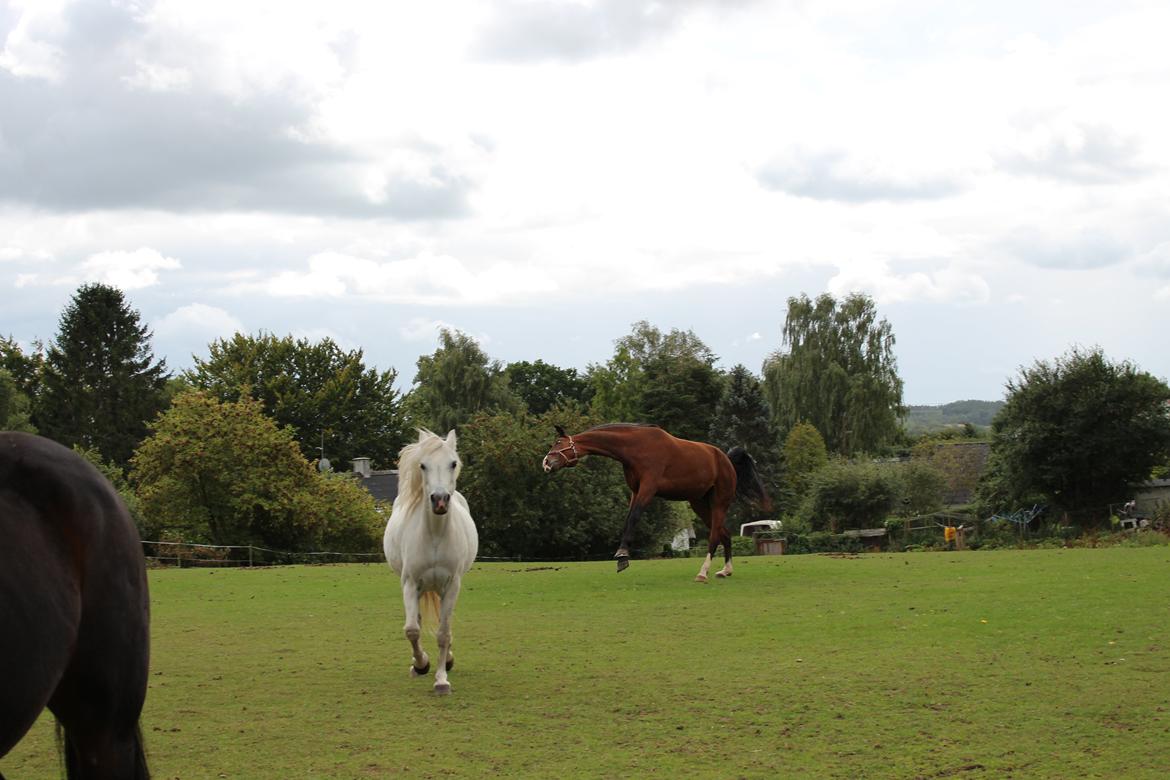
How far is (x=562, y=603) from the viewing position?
1617 centimetres

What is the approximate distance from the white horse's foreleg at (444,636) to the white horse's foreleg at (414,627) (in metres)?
0.21

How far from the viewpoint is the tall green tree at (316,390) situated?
67625mm

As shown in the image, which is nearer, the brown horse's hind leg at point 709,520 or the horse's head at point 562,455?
the horse's head at point 562,455

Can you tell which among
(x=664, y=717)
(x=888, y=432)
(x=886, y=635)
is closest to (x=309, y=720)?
(x=664, y=717)

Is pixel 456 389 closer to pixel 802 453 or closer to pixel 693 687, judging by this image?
pixel 802 453

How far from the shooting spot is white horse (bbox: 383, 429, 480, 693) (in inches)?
377

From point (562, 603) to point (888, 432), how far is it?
5297 centimetres

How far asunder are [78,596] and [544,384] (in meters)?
93.0

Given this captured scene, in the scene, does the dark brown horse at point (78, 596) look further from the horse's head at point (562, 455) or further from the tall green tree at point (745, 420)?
the tall green tree at point (745, 420)

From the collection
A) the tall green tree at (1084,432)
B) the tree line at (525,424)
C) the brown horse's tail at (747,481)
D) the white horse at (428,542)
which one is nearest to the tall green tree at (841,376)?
the tree line at (525,424)

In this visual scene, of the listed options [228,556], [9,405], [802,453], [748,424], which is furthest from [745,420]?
[9,405]

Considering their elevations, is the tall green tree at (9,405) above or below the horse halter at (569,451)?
above

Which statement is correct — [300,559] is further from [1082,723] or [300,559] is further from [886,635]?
[1082,723]

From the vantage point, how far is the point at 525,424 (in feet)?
145
